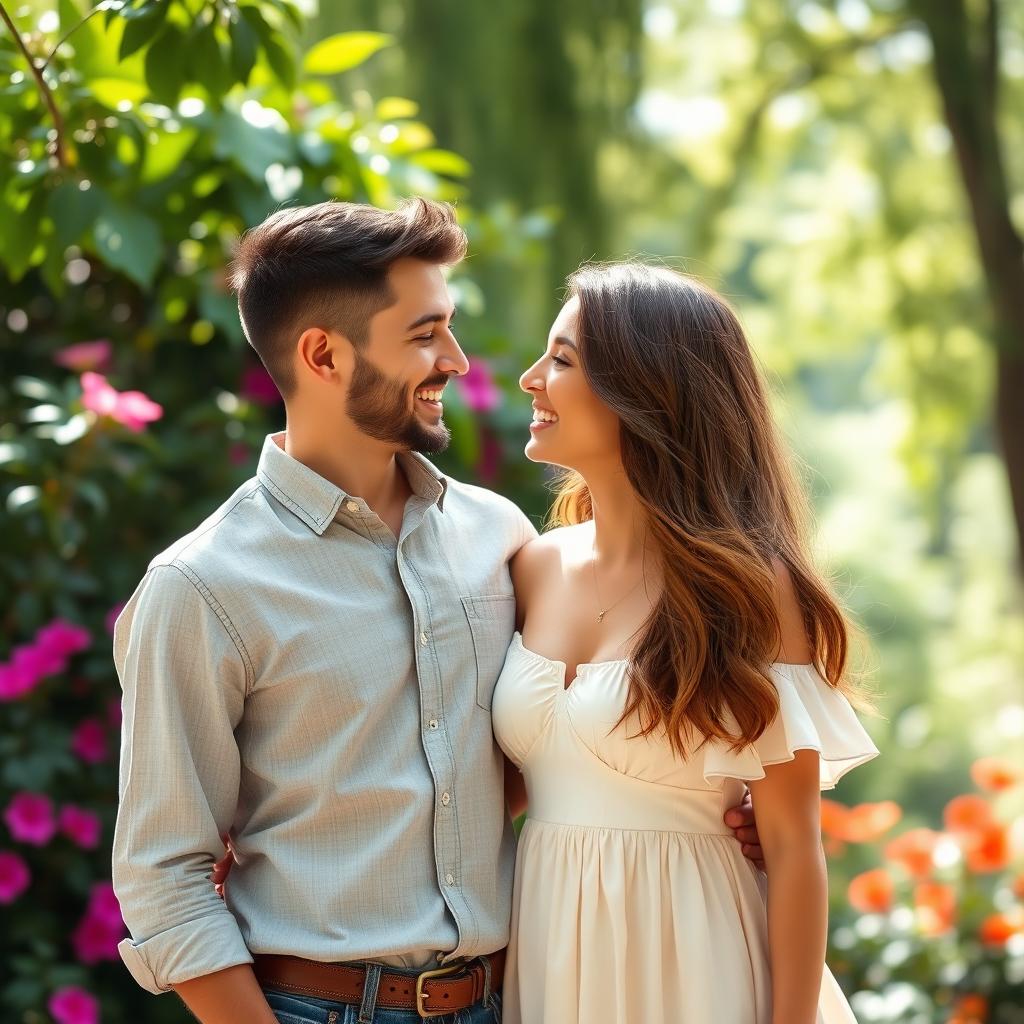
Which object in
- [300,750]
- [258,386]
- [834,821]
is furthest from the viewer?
[834,821]

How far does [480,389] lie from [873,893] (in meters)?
1.75

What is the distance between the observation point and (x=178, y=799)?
163 centimetres

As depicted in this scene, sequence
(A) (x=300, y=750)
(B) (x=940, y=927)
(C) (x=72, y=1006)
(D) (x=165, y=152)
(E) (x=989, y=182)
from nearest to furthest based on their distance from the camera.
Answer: (A) (x=300, y=750), (D) (x=165, y=152), (C) (x=72, y=1006), (B) (x=940, y=927), (E) (x=989, y=182)

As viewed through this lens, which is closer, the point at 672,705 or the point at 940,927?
the point at 672,705

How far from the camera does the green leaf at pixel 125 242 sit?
2.34m

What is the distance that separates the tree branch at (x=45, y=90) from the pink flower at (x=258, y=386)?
37.9 inches

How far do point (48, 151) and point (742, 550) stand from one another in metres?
1.25

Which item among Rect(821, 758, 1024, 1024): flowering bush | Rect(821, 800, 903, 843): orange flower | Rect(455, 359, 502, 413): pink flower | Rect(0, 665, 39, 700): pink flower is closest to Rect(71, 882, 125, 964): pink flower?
Rect(0, 665, 39, 700): pink flower

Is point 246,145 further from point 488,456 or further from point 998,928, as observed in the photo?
point 998,928

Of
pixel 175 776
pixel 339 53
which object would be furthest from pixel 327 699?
pixel 339 53

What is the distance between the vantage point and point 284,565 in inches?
68.9

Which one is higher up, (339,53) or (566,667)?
(339,53)

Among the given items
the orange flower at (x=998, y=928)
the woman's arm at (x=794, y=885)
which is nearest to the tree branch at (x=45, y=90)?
the woman's arm at (x=794, y=885)

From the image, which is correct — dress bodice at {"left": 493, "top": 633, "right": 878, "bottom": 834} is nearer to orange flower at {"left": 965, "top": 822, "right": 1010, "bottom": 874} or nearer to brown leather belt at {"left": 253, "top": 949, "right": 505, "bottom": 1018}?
brown leather belt at {"left": 253, "top": 949, "right": 505, "bottom": 1018}
